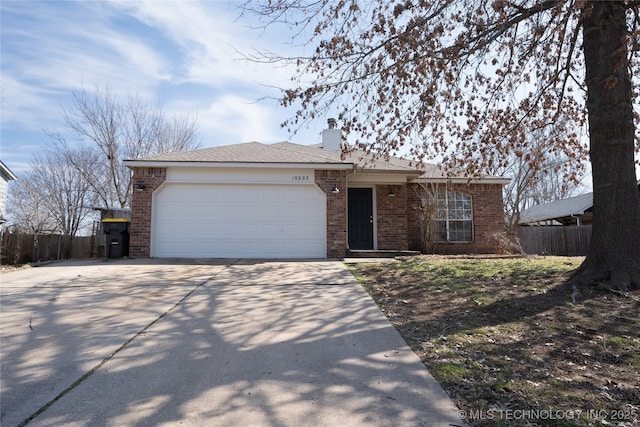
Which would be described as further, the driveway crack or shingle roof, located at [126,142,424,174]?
shingle roof, located at [126,142,424,174]

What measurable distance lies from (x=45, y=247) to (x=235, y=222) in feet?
19.1

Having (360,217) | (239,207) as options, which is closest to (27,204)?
(239,207)

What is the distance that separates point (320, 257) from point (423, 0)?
22.4ft

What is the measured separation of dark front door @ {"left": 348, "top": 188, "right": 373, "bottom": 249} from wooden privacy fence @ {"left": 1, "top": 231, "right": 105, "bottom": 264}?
848cm

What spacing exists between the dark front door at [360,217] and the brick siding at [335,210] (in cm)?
185

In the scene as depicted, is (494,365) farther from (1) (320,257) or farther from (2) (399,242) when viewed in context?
(2) (399,242)

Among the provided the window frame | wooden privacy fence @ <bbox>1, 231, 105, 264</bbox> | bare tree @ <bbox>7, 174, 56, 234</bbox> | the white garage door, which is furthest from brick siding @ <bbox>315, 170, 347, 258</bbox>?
bare tree @ <bbox>7, 174, 56, 234</bbox>

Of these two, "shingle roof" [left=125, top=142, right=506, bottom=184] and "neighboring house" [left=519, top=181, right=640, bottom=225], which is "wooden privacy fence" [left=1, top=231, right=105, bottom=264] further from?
"neighboring house" [left=519, top=181, right=640, bottom=225]

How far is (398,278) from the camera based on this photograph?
664 centimetres

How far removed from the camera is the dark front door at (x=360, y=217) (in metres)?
12.4

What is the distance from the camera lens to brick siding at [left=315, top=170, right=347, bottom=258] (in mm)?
10510

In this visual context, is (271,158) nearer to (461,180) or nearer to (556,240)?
(461,180)

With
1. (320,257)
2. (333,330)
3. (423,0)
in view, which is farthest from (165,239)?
(423,0)

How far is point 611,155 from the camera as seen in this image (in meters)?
5.14
